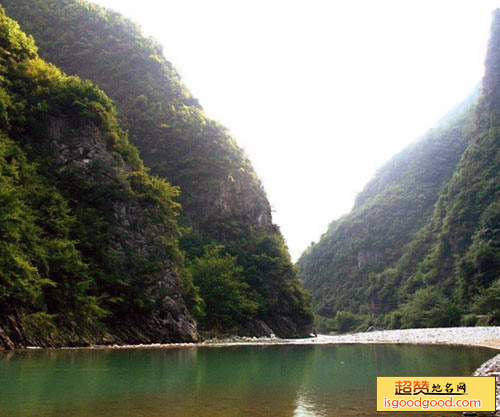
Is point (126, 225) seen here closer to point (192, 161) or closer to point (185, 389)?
point (185, 389)

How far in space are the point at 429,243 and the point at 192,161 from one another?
84.5 metres

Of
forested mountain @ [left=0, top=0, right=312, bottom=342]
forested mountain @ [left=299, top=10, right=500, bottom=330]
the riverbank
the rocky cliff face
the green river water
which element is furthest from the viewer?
forested mountain @ [left=299, top=10, right=500, bottom=330]

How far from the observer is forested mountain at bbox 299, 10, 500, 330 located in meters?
86.2

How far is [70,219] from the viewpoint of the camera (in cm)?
3488

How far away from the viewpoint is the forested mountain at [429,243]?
86.2 metres

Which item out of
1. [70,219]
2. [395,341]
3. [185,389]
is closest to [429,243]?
[395,341]

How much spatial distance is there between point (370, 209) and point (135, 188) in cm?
15532

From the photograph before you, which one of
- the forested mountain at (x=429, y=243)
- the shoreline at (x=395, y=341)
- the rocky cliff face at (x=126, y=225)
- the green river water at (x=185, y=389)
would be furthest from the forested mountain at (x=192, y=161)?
the green river water at (x=185, y=389)

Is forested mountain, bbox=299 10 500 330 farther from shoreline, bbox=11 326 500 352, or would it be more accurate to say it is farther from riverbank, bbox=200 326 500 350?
shoreline, bbox=11 326 500 352

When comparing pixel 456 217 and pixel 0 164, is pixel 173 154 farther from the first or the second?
pixel 456 217

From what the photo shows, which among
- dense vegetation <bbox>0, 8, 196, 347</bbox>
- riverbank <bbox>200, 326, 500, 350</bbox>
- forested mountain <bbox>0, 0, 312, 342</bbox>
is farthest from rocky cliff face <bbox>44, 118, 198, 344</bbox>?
forested mountain <bbox>0, 0, 312, 342</bbox>

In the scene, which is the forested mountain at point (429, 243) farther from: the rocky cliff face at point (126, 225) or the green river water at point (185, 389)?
the green river water at point (185, 389)

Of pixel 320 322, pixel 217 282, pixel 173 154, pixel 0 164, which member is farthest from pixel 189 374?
pixel 320 322

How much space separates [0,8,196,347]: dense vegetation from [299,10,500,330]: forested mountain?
48.2 m
